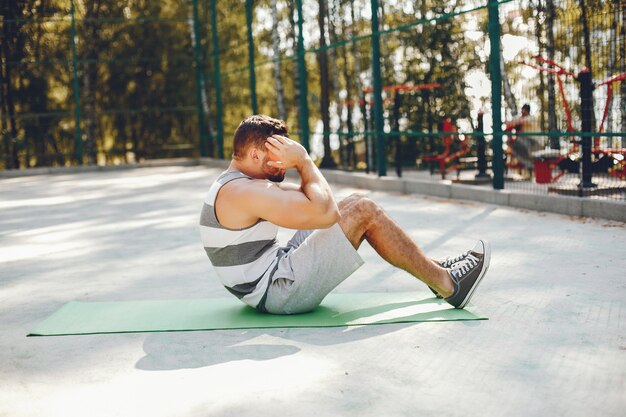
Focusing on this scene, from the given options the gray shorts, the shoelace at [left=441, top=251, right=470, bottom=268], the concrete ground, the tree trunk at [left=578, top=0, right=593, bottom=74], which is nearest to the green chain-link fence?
the tree trunk at [left=578, top=0, right=593, bottom=74]

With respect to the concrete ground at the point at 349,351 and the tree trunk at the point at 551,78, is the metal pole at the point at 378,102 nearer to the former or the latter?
the tree trunk at the point at 551,78

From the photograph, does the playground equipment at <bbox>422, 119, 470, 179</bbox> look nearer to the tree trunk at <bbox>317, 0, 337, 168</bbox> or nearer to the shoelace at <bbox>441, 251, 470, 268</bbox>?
the tree trunk at <bbox>317, 0, 337, 168</bbox>

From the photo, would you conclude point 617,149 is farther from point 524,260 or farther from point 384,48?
point 384,48

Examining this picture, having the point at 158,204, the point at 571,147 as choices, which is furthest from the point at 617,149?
the point at 158,204

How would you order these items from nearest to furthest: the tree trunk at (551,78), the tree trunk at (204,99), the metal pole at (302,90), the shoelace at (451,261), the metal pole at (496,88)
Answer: the shoelace at (451,261) → the tree trunk at (551,78) → the metal pole at (496,88) → the metal pole at (302,90) → the tree trunk at (204,99)

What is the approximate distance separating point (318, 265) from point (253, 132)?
74 cm

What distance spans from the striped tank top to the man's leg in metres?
0.37

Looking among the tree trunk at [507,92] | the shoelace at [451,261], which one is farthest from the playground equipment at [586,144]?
the shoelace at [451,261]

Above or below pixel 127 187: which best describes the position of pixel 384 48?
above

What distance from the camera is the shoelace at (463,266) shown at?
4656 millimetres

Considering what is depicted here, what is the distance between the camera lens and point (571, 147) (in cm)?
862

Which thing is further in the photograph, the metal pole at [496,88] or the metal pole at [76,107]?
the metal pole at [76,107]

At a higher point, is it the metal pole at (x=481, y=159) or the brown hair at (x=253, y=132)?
the brown hair at (x=253, y=132)

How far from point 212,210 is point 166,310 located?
33.3 inches
